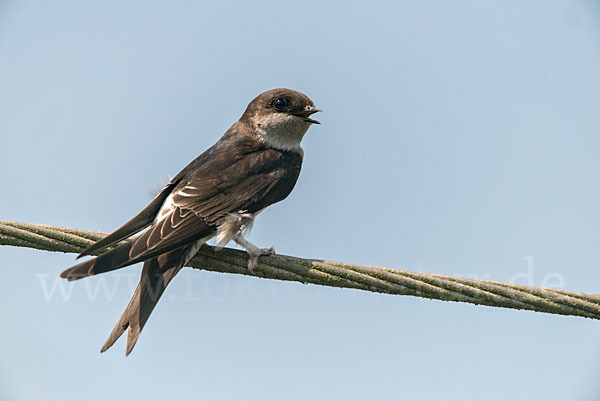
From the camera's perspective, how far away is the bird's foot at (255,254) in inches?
157

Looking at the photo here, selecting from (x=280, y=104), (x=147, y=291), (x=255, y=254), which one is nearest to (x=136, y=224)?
(x=147, y=291)

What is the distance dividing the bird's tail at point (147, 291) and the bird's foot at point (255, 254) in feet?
1.46

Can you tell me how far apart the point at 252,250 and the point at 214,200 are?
53 cm

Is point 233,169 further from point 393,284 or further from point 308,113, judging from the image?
point 393,284

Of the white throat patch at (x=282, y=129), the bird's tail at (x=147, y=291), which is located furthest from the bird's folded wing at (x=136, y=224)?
the white throat patch at (x=282, y=129)

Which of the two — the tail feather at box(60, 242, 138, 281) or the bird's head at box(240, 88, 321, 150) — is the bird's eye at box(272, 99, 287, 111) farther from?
the tail feather at box(60, 242, 138, 281)

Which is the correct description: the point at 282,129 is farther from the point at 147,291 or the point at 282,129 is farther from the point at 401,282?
the point at 401,282

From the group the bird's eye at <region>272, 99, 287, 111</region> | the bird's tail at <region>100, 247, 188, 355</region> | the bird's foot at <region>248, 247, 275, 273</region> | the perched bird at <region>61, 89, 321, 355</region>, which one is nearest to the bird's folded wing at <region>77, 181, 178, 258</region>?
the perched bird at <region>61, 89, 321, 355</region>

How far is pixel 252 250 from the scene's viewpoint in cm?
420

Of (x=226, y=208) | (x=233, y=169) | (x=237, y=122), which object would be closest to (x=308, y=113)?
(x=237, y=122)

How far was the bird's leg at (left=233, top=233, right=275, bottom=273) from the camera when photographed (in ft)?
13.2

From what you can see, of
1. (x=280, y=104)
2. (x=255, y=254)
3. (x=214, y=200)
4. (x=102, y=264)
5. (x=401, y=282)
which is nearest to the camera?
(x=401, y=282)

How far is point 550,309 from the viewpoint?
3.52 metres

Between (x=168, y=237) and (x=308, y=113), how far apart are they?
6.25 ft
